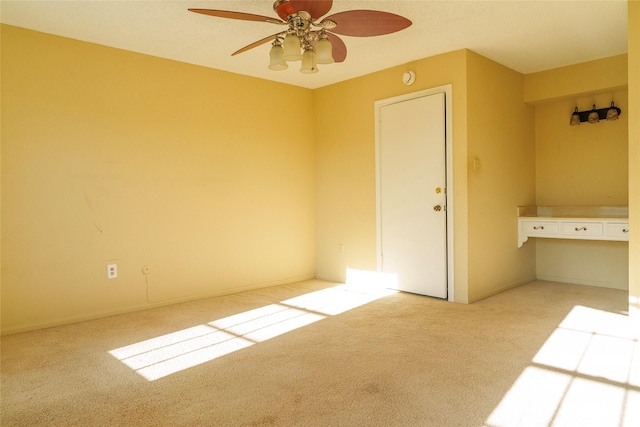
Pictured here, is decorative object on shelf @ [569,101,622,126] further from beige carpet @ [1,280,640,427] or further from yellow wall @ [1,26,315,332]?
yellow wall @ [1,26,315,332]

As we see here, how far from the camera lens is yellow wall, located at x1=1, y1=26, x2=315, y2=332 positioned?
127 inches

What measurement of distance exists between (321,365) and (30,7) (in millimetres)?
3025

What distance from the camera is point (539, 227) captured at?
4.43 m

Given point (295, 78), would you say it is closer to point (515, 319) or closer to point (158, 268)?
point (158, 268)

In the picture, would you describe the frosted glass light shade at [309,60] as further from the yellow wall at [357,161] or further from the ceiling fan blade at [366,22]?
the yellow wall at [357,161]

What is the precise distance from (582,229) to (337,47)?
2.96 meters

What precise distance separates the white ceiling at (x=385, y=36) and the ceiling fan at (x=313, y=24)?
445mm

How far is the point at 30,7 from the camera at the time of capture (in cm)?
289

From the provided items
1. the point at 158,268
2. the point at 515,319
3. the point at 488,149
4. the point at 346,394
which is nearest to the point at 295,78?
the point at 488,149

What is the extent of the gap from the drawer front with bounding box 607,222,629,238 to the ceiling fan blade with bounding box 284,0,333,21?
10.8 feet

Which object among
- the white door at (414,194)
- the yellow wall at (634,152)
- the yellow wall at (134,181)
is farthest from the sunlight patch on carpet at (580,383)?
the yellow wall at (134,181)

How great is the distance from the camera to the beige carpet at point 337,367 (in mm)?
1943

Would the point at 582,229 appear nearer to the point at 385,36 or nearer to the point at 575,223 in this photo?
the point at 575,223

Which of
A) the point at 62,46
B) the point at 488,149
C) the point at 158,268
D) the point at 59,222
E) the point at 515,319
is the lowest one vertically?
the point at 515,319
